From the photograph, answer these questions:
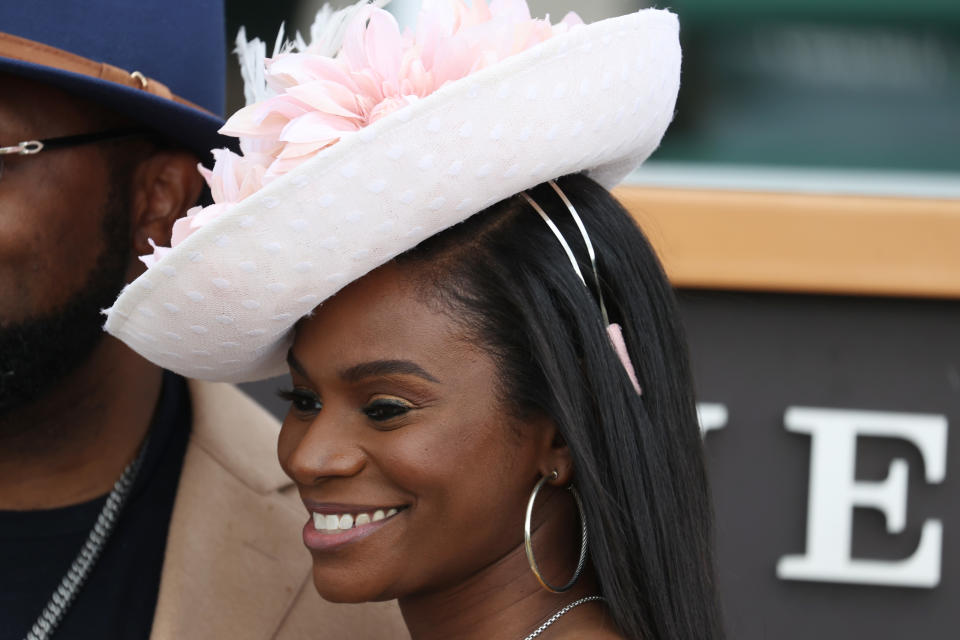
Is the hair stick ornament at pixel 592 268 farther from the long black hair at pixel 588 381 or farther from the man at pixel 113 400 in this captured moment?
the man at pixel 113 400

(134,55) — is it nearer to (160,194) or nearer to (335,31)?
(160,194)

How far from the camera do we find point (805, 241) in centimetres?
326

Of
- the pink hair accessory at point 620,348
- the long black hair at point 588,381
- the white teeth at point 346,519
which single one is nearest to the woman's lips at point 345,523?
the white teeth at point 346,519

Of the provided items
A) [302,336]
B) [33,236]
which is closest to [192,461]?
[33,236]

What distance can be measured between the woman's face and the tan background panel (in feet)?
4.91

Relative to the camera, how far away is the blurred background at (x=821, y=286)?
126 inches

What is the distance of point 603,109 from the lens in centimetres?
180

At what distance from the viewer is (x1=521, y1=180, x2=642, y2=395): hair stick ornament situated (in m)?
1.85

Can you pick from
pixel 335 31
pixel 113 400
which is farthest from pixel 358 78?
pixel 113 400

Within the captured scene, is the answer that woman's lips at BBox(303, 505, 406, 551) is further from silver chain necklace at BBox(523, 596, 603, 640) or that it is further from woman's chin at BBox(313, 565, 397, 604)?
silver chain necklace at BBox(523, 596, 603, 640)

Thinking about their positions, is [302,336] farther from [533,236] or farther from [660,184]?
[660,184]

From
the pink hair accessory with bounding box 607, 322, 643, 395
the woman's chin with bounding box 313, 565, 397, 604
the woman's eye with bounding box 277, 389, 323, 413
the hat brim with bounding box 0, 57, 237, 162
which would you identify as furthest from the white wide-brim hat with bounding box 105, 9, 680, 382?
the hat brim with bounding box 0, 57, 237, 162

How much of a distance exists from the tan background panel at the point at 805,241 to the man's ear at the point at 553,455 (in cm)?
144

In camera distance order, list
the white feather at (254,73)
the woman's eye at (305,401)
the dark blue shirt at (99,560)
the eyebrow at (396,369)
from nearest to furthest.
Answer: the eyebrow at (396,369), the woman's eye at (305,401), the white feather at (254,73), the dark blue shirt at (99,560)
